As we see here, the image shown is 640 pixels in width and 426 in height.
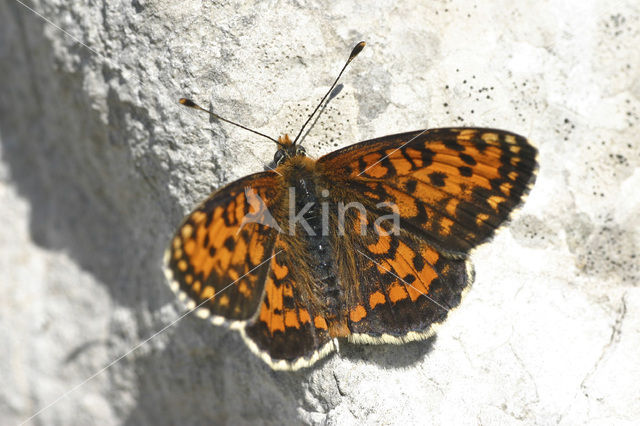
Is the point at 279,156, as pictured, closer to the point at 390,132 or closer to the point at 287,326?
the point at 390,132

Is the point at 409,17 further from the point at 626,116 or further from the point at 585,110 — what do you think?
the point at 626,116

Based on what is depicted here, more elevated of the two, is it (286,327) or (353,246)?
(353,246)

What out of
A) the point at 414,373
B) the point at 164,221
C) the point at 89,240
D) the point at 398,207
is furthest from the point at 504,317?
the point at 89,240

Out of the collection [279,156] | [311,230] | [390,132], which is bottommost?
[311,230]

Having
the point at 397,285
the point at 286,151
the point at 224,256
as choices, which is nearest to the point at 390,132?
the point at 286,151

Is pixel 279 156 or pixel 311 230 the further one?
pixel 279 156

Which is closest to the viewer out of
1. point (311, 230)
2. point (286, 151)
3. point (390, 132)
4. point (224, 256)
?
point (224, 256)

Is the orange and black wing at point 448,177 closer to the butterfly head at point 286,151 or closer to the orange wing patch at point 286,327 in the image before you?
the butterfly head at point 286,151
